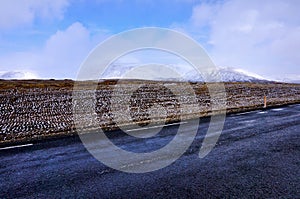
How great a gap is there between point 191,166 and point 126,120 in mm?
7556

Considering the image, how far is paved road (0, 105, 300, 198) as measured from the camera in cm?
Answer: 423

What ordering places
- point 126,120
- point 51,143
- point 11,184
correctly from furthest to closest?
point 126,120 → point 51,143 → point 11,184

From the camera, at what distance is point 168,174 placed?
197 inches

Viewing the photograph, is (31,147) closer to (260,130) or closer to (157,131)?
(157,131)

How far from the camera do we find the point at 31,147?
7.60 m

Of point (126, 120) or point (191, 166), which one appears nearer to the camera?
point (191, 166)

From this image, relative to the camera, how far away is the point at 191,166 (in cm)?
542

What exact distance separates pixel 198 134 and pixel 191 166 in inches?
134

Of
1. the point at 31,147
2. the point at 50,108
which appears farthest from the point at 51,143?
the point at 50,108

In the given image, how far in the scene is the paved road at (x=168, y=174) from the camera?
13.9 feet

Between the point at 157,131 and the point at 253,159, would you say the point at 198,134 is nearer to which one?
the point at 157,131

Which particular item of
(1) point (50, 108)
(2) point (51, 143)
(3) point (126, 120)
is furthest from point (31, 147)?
(1) point (50, 108)

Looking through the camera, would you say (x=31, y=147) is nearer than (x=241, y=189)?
No

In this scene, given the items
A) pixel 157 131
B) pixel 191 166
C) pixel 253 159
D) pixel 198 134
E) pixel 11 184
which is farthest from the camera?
pixel 157 131
